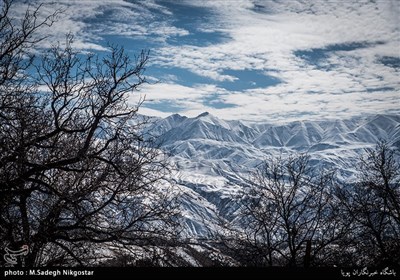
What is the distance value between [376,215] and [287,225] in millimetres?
5245

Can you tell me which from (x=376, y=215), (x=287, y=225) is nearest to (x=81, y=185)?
(x=287, y=225)

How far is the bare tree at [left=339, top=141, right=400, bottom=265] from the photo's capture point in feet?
56.4

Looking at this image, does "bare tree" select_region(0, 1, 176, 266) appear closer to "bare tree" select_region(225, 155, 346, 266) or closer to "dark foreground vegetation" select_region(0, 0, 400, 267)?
"dark foreground vegetation" select_region(0, 0, 400, 267)

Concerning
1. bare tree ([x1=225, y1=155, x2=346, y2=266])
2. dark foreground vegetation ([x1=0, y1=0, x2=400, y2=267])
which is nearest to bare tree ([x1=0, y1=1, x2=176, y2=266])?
dark foreground vegetation ([x1=0, y1=0, x2=400, y2=267])

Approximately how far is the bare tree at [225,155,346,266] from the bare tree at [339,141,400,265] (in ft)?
3.69

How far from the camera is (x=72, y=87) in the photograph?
11578mm

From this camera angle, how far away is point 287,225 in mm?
18266

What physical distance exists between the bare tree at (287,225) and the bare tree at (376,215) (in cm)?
112

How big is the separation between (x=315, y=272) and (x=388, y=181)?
1419 cm

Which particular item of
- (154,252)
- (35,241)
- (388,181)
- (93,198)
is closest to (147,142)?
(93,198)

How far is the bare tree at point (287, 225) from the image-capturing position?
670 inches

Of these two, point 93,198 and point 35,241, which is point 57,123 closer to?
point 93,198

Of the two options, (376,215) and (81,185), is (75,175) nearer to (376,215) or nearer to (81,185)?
(81,185)

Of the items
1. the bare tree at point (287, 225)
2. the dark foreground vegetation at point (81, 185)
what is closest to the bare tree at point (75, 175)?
the dark foreground vegetation at point (81, 185)
